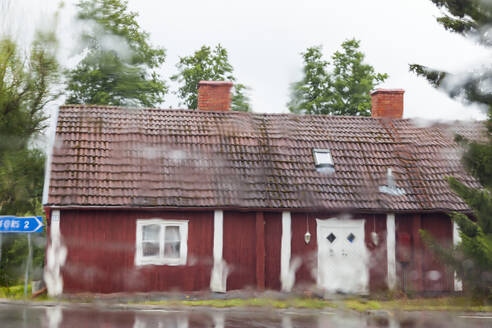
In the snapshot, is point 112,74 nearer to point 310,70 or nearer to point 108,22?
point 108,22

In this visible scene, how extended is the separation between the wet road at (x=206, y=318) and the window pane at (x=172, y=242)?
245cm

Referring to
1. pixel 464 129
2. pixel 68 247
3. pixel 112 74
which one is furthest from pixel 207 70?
pixel 68 247

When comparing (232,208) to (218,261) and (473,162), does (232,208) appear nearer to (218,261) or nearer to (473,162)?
(218,261)

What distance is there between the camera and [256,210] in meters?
16.0

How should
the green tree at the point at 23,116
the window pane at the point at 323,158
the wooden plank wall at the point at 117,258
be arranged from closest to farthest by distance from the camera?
the wooden plank wall at the point at 117,258
the window pane at the point at 323,158
the green tree at the point at 23,116

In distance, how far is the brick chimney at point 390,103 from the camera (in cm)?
2066

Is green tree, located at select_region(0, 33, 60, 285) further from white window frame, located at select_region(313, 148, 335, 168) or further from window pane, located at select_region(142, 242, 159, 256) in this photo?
white window frame, located at select_region(313, 148, 335, 168)

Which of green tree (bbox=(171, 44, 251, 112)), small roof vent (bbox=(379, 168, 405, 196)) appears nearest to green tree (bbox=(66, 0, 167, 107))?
green tree (bbox=(171, 44, 251, 112))

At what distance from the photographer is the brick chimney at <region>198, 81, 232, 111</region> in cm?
1962

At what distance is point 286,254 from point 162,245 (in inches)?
138

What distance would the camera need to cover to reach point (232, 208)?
15.9 metres

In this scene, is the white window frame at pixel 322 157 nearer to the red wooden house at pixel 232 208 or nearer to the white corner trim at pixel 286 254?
the red wooden house at pixel 232 208

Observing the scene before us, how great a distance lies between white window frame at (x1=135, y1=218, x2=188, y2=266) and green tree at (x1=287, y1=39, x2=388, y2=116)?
16.8 m

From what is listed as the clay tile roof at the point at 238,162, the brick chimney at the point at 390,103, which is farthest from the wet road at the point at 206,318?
the brick chimney at the point at 390,103
